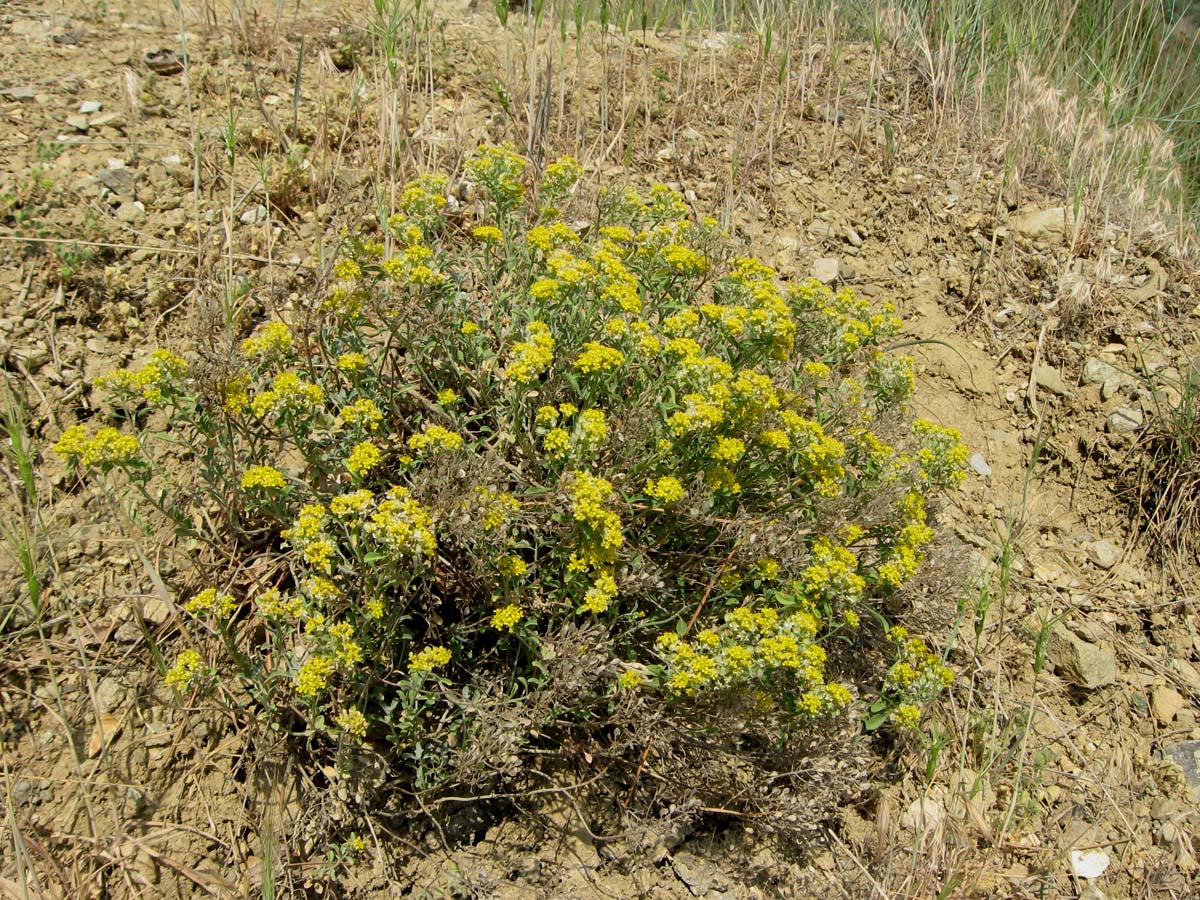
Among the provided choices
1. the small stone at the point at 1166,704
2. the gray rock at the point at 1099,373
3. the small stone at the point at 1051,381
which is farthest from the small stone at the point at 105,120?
the small stone at the point at 1166,704

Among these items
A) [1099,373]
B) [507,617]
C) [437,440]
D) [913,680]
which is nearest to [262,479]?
[437,440]

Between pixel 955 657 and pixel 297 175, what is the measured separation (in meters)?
3.69

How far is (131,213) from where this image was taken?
3.95 meters

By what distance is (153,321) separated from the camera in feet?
12.1

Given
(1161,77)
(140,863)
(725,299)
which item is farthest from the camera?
(1161,77)

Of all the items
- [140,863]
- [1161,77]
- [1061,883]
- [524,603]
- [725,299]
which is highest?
[1161,77]

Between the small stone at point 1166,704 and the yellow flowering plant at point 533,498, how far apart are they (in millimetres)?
1186

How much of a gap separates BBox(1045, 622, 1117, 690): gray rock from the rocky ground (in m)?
0.01

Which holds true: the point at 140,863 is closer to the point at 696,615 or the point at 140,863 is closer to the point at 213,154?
the point at 696,615

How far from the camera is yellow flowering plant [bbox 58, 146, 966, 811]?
9.12ft

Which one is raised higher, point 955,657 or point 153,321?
point 153,321

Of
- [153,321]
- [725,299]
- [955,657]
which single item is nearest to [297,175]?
[153,321]

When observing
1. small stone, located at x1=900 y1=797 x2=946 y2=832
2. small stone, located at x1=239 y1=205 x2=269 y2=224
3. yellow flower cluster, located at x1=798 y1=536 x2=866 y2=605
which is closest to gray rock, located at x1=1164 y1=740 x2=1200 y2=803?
small stone, located at x1=900 y1=797 x2=946 y2=832

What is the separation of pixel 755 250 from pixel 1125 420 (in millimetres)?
2054
